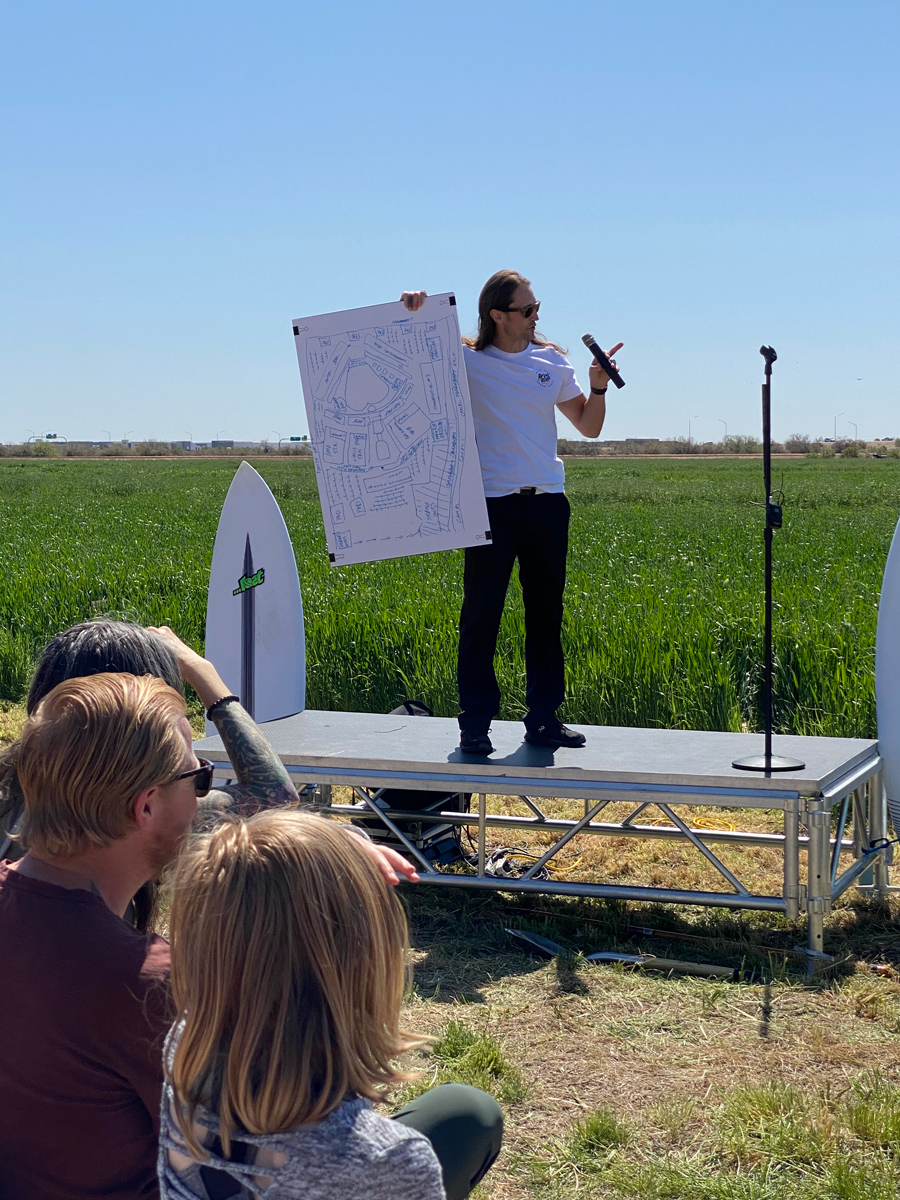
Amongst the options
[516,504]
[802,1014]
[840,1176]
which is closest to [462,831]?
[516,504]

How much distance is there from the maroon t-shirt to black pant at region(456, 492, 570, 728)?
3.56 metres

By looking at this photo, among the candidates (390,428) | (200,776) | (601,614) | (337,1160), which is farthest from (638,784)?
(601,614)

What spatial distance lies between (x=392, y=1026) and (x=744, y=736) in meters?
4.39

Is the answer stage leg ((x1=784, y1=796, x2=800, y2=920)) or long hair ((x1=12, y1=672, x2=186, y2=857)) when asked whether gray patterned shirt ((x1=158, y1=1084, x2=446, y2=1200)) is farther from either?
stage leg ((x1=784, y1=796, x2=800, y2=920))

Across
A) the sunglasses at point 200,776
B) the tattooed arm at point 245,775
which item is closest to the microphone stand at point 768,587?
the tattooed arm at point 245,775

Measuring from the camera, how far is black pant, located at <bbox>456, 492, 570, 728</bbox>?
525cm

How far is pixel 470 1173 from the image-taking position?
2.25 meters

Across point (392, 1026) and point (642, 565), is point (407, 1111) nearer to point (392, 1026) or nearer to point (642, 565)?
point (392, 1026)

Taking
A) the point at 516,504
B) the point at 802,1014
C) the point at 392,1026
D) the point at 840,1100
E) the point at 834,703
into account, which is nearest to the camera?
the point at 392,1026

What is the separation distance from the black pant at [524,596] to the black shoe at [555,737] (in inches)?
1.6

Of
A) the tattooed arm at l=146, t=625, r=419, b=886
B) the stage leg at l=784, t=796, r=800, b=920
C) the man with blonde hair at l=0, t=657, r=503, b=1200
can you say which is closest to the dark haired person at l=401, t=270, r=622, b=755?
the stage leg at l=784, t=796, r=800, b=920

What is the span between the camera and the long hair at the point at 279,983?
1.38 m

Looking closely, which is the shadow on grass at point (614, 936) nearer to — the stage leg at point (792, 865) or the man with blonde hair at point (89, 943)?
the stage leg at point (792, 865)

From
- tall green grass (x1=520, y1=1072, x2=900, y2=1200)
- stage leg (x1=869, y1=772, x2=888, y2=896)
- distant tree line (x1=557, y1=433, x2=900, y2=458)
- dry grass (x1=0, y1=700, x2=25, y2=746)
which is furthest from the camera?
distant tree line (x1=557, y1=433, x2=900, y2=458)
